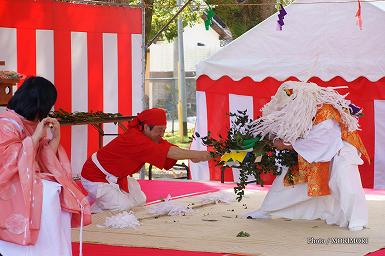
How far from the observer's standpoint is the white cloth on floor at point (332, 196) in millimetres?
6578

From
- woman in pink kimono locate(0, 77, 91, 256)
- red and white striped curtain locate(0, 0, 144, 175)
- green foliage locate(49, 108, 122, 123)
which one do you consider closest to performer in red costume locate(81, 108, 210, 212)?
green foliage locate(49, 108, 122, 123)

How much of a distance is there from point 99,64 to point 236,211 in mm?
3191

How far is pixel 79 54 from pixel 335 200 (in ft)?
13.4

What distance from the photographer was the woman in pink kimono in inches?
167

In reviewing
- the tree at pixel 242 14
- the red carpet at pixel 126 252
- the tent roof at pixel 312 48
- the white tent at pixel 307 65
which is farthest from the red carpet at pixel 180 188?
the tree at pixel 242 14

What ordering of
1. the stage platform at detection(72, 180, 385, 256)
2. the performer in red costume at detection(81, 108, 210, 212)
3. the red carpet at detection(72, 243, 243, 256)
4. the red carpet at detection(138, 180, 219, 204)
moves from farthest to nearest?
the red carpet at detection(138, 180, 219, 204)
the performer in red costume at detection(81, 108, 210, 212)
the stage platform at detection(72, 180, 385, 256)
the red carpet at detection(72, 243, 243, 256)

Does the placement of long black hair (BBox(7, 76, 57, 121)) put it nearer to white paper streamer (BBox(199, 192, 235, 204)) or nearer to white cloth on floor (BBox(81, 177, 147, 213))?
white cloth on floor (BBox(81, 177, 147, 213))

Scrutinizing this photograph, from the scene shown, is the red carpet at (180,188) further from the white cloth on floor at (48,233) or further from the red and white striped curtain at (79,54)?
the white cloth on floor at (48,233)

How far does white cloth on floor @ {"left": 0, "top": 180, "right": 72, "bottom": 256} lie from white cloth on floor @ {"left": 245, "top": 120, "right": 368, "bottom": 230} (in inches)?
109

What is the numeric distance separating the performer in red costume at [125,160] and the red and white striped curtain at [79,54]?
81.4 inches

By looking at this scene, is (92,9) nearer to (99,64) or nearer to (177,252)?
(99,64)

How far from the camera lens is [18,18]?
9148mm

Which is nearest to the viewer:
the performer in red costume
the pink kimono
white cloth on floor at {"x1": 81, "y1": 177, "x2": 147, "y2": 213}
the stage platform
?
the pink kimono

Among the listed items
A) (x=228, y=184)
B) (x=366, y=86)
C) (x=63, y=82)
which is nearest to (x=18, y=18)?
(x=63, y=82)
